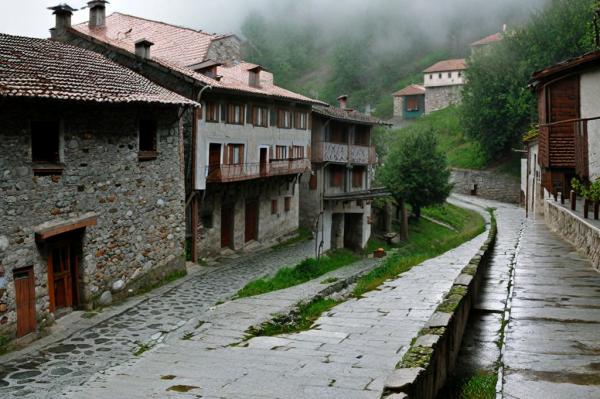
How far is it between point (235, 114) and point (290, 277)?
280 inches

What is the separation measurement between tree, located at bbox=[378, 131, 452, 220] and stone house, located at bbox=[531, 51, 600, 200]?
14.7 metres

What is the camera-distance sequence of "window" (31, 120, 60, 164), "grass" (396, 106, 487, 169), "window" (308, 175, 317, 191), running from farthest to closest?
1. "grass" (396, 106, 487, 169)
2. "window" (308, 175, 317, 191)
3. "window" (31, 120, 60, 164)

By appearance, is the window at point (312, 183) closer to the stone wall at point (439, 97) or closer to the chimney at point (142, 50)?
the chimney at point (142, 50)

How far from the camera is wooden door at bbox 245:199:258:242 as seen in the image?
27516mm

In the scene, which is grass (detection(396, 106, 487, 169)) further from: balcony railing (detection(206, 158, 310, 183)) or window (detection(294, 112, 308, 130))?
balcony railing (detection(206, 158, 310, 183))

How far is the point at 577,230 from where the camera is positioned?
57.1 ft

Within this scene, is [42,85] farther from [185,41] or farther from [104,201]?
[185,41]

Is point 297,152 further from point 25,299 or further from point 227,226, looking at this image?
point 25,299

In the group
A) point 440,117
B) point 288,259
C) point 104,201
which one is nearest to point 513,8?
point 440,117

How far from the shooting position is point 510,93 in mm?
48781

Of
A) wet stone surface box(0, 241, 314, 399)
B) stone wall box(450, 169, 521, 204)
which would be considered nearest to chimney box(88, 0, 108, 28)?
wet stone surface box(0, 241, 314, 399)

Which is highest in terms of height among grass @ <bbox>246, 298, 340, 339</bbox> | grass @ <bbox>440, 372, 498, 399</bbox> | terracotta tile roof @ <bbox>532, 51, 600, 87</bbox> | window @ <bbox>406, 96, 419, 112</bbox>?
window @ <bbox>406, 96, 419, 112</bbox>

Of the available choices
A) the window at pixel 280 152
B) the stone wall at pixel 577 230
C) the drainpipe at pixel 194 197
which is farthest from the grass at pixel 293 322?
the window at pixel 280 152

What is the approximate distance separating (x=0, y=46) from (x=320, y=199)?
20401 millimetres
